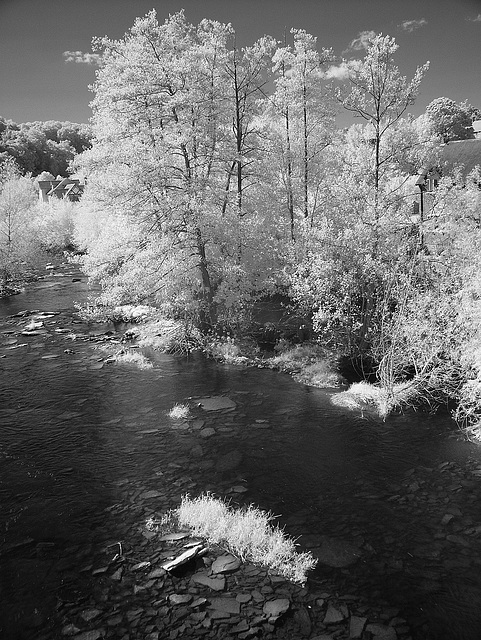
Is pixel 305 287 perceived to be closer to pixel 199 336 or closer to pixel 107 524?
pixel 199 336

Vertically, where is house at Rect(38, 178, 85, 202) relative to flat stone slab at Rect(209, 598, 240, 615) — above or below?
above

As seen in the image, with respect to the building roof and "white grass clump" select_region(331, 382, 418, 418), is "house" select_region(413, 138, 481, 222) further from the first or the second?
"white grass clump" select_region(331, 382, 418, 418)

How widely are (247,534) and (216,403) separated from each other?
20.6ft

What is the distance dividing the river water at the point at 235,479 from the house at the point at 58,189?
82.6 metres

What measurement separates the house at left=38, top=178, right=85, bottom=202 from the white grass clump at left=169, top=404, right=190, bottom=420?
280 feet

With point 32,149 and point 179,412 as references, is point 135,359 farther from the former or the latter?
point 32,149

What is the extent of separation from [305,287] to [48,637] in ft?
40.3

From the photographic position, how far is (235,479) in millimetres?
10336

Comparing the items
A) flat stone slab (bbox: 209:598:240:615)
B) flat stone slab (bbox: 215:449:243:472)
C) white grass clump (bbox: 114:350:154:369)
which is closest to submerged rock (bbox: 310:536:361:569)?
flat stone slab (bbox: 209:598:240:615)

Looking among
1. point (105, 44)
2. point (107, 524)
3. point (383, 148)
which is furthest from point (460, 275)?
point (105, 44)

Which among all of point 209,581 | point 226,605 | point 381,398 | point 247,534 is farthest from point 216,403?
point 226,605

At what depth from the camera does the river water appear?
290 inches

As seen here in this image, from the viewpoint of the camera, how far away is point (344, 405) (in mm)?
14172

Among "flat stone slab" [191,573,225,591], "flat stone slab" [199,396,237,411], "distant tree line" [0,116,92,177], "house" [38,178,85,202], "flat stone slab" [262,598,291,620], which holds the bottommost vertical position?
"flat stone slab" [262,598,291,620]
